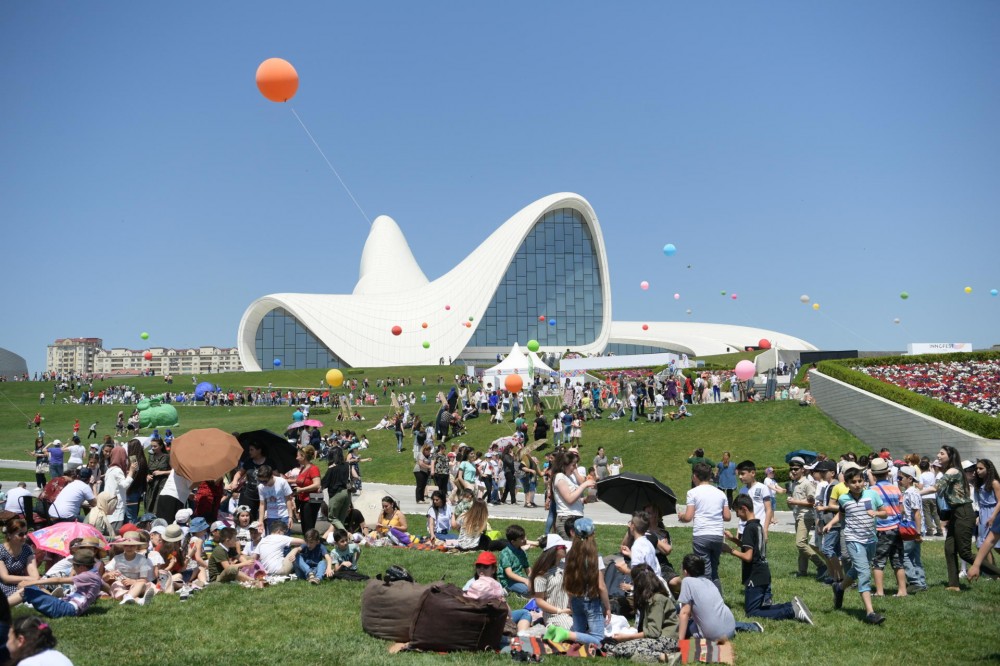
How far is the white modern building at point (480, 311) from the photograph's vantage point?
6253cm

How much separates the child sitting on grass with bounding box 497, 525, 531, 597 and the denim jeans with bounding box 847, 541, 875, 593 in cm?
269

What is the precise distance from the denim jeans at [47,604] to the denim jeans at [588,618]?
3.89 meters

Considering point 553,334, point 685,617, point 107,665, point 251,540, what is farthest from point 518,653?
point 553,334

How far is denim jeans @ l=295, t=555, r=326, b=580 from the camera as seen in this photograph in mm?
8289

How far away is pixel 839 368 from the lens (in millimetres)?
22062

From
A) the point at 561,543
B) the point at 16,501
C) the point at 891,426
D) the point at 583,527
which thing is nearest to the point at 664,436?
the point at 891,426

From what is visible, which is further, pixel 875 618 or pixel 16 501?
pixel 16 501

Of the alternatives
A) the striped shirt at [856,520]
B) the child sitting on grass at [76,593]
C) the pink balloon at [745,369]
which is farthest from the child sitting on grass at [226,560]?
the pink balloon at [745,369]

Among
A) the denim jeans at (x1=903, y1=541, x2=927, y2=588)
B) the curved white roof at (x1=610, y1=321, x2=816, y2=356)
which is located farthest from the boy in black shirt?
the curved white roof at (x1=610, y1=321, x2=816, y2=356)

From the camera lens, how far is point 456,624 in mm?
6109

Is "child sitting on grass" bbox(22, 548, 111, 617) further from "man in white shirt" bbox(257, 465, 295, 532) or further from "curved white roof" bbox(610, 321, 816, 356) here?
"curved white roof" bbox(610, 321, 816, 356)

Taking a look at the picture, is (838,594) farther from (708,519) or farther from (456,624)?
(456,624)

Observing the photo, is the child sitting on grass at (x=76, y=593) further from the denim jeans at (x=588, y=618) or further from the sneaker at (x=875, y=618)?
A: the sneaker at (x=875, y=618)

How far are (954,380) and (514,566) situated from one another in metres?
17.7
